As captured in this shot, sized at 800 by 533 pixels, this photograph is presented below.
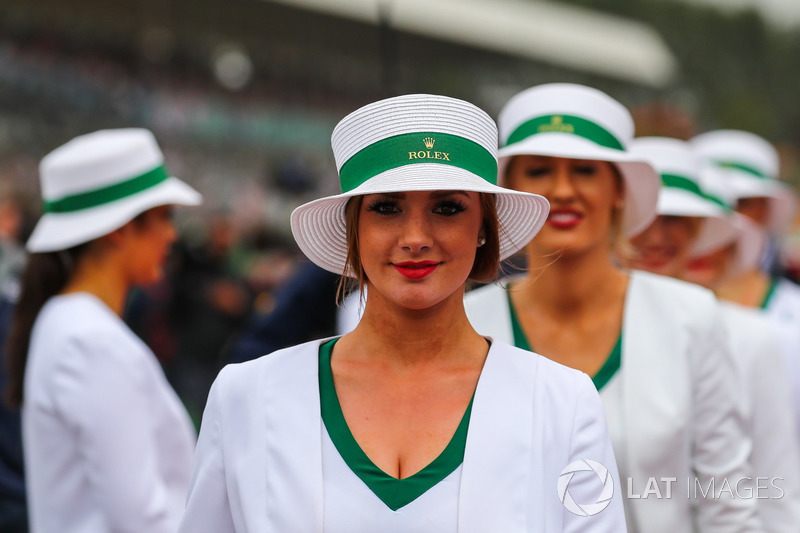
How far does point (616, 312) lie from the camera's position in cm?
334

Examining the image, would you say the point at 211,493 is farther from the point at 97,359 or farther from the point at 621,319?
the point at 621,319

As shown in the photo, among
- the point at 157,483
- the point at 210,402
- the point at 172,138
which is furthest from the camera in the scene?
the point at 172,138

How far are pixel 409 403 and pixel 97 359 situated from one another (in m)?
1.49

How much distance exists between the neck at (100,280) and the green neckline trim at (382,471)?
1693 mm

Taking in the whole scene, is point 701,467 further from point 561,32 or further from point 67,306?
point 561,32

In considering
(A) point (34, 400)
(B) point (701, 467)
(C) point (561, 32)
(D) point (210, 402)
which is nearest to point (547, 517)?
(D) point (210, 402)

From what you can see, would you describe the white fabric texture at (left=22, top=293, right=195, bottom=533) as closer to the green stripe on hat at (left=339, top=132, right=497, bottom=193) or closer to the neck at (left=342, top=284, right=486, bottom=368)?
the neck at (left=342, top=284, right=486, bottom=368)

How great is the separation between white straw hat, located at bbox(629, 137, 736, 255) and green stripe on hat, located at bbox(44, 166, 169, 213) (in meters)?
1.98

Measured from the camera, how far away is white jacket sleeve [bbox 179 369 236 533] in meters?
2.27

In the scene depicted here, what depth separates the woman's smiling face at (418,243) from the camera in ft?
7.36

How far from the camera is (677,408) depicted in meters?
3.05

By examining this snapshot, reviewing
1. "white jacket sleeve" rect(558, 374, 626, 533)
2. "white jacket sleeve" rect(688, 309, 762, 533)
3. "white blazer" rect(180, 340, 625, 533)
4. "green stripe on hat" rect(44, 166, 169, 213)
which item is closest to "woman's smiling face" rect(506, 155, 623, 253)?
"white jacket sleeve" rect(688, 309, 762, 533)

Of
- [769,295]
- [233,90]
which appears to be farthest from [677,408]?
[233,90]

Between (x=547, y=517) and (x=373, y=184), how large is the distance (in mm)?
778
